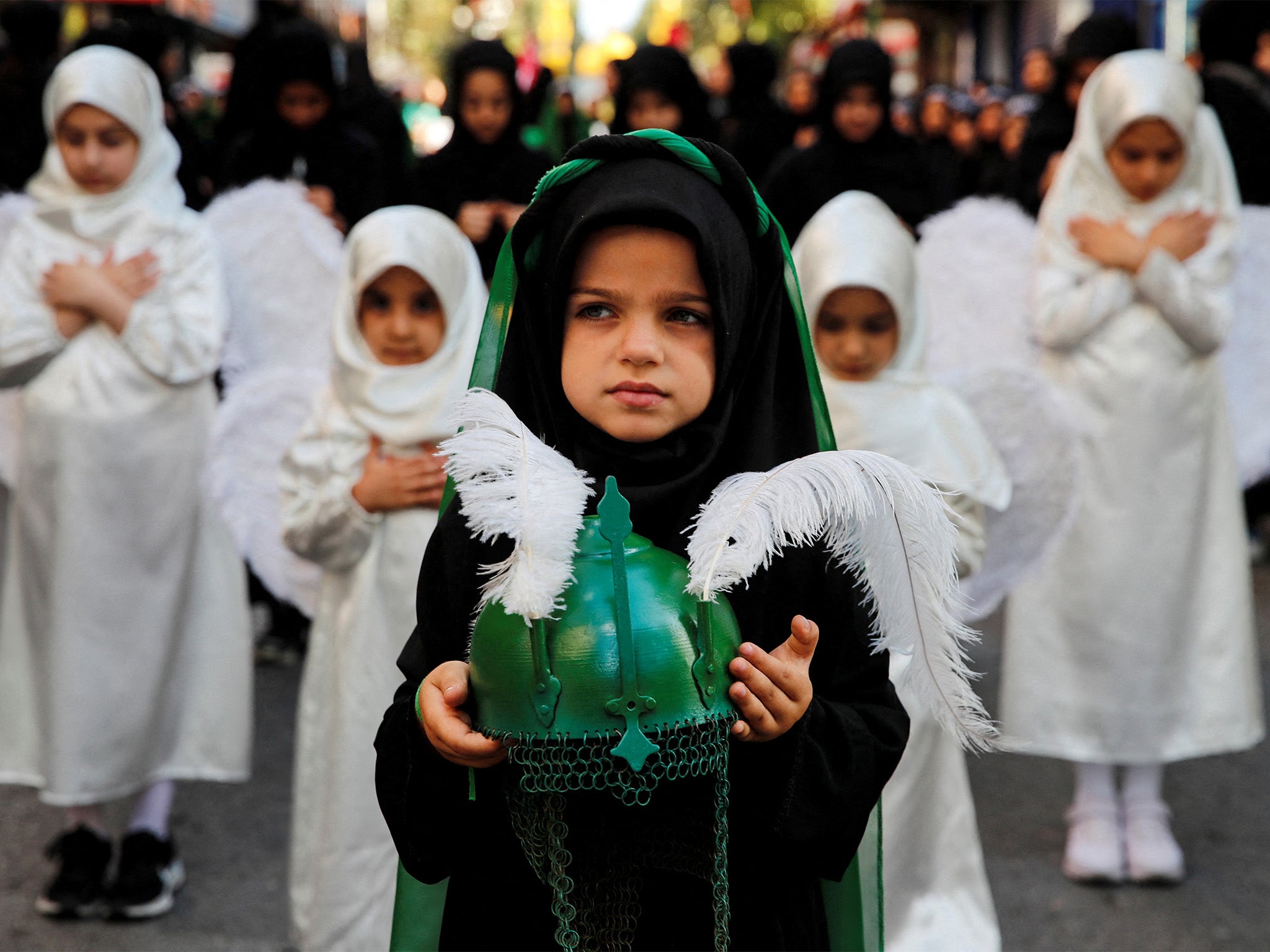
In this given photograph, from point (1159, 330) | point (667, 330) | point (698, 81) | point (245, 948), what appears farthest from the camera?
point (698, 81)

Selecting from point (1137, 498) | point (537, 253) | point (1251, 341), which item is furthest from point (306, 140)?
point (537, 253)

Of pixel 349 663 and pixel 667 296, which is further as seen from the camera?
pixel 349 663

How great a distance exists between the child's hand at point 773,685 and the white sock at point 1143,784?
3351 mm

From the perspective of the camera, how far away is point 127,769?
164 inches

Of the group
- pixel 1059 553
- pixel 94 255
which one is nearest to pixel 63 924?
pixel 94 255

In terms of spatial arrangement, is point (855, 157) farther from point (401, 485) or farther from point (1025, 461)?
point (401, 485)

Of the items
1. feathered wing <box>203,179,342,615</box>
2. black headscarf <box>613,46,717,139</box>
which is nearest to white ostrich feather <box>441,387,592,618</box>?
feathered wing <box>203,179,342,615</box>

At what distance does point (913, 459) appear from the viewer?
10.9 feet

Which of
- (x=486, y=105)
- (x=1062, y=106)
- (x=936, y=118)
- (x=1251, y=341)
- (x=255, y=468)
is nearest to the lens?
(x=255, y=468)

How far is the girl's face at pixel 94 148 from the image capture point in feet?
13.8

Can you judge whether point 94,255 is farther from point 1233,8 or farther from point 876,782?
point 1233,8

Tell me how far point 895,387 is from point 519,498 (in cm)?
207

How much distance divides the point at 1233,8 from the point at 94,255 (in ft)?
17.3

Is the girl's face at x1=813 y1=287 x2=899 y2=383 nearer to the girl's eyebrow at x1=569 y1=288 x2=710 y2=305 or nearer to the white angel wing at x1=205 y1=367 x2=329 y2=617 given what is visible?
the white angel wing at x1=205 y1=367 x2=329 y2=617
